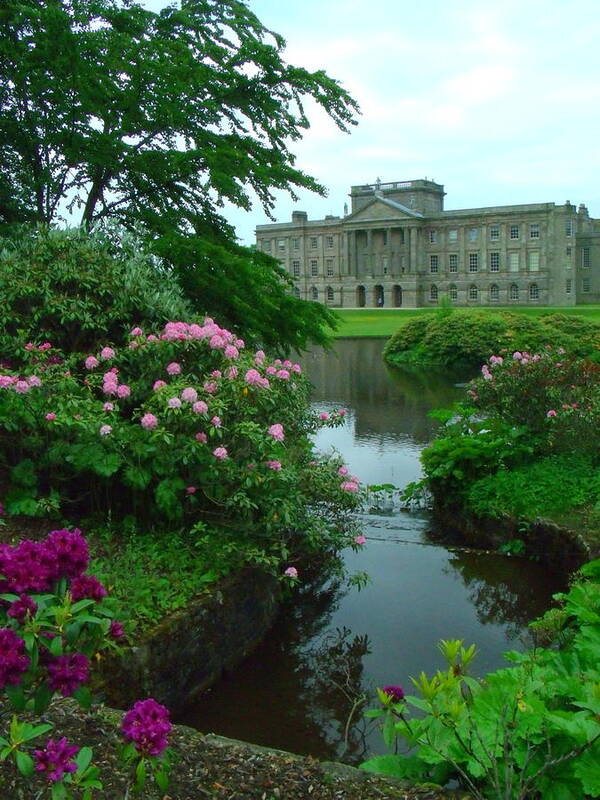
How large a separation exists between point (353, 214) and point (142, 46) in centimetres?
8698

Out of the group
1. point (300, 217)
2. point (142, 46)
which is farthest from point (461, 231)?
point (142, 46)

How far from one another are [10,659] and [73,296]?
5608 mm

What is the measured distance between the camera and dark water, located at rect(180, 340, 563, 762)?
16.8 ft

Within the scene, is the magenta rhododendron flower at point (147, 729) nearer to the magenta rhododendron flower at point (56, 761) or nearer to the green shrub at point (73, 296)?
the magenta rhododendron flower at point (56, 761)

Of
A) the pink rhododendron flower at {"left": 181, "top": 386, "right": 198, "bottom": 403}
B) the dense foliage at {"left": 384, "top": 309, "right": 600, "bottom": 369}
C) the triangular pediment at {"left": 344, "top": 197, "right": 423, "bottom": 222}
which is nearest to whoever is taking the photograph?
the pink rhododendron flower at {"left": 181, "top": 386, "right": 198, "bottom": 403}

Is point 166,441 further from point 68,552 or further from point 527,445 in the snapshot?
point 527,445

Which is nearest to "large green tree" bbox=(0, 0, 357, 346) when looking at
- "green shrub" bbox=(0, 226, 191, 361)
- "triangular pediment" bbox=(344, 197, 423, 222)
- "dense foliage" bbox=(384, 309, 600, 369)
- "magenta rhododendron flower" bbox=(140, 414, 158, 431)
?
"green shrub" bbox=(0, 226, 191, 361)

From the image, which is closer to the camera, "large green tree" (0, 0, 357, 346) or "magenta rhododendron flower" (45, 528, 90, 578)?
"magenta rhododendron flower" (45, 528, 90, 578)

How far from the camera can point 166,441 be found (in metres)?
5.78

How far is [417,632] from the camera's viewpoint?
6.50 metres

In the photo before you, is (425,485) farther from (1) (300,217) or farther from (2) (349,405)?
(1) (300,217)

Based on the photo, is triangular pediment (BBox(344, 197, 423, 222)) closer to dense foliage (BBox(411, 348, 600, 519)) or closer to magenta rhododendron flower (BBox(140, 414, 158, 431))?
dense foliage (BBox(411, 348, 600, 519))

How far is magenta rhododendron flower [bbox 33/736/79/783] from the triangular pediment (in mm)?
92450

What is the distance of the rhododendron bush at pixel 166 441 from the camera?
236 inches
